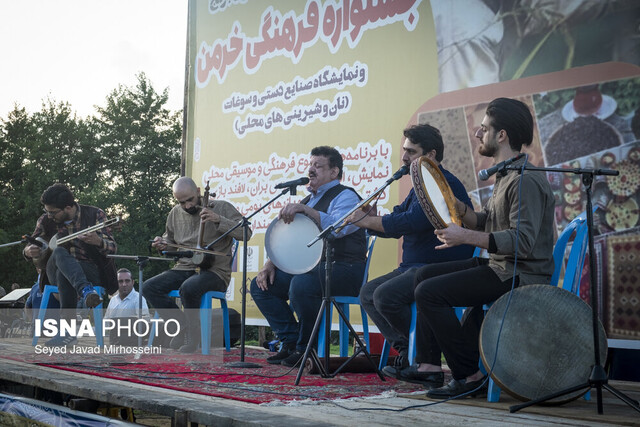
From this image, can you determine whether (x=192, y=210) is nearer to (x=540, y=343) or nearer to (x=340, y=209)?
(x=340, y=209)

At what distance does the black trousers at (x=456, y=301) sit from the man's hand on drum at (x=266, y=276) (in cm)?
169

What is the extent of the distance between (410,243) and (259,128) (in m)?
3.48

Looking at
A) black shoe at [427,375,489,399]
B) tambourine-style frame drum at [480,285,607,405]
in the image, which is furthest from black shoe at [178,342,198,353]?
tambourine-style frame drum at [480,285,607,405]

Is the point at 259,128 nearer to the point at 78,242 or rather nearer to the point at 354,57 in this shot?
the point at 354,57

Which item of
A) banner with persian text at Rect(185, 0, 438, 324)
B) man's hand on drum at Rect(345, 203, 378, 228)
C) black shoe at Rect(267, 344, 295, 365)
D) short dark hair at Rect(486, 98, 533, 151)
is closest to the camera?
short dark hair at Rect(486, 98, 533, 151)

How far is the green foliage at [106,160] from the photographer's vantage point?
25.8 m

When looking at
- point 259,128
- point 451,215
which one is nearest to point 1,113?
point 259,128

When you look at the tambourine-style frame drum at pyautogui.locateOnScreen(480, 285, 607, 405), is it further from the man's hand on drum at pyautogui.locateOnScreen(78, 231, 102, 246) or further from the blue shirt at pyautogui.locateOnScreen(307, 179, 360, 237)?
the man's hand on drum at pyautogui.locateOnScreen(78, 231, 102, 246)

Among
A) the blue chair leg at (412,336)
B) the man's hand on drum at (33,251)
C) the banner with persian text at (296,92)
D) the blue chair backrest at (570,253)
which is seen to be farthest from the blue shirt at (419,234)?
the man's hand on drum at (33,251)

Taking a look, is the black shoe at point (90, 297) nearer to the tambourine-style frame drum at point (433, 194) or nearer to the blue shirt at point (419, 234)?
the blue shirt at point (419, 234)

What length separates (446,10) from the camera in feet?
17.2

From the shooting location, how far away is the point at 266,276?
468 cm

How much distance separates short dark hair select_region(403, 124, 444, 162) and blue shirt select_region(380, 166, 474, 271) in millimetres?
169

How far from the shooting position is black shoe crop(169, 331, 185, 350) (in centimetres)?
538
